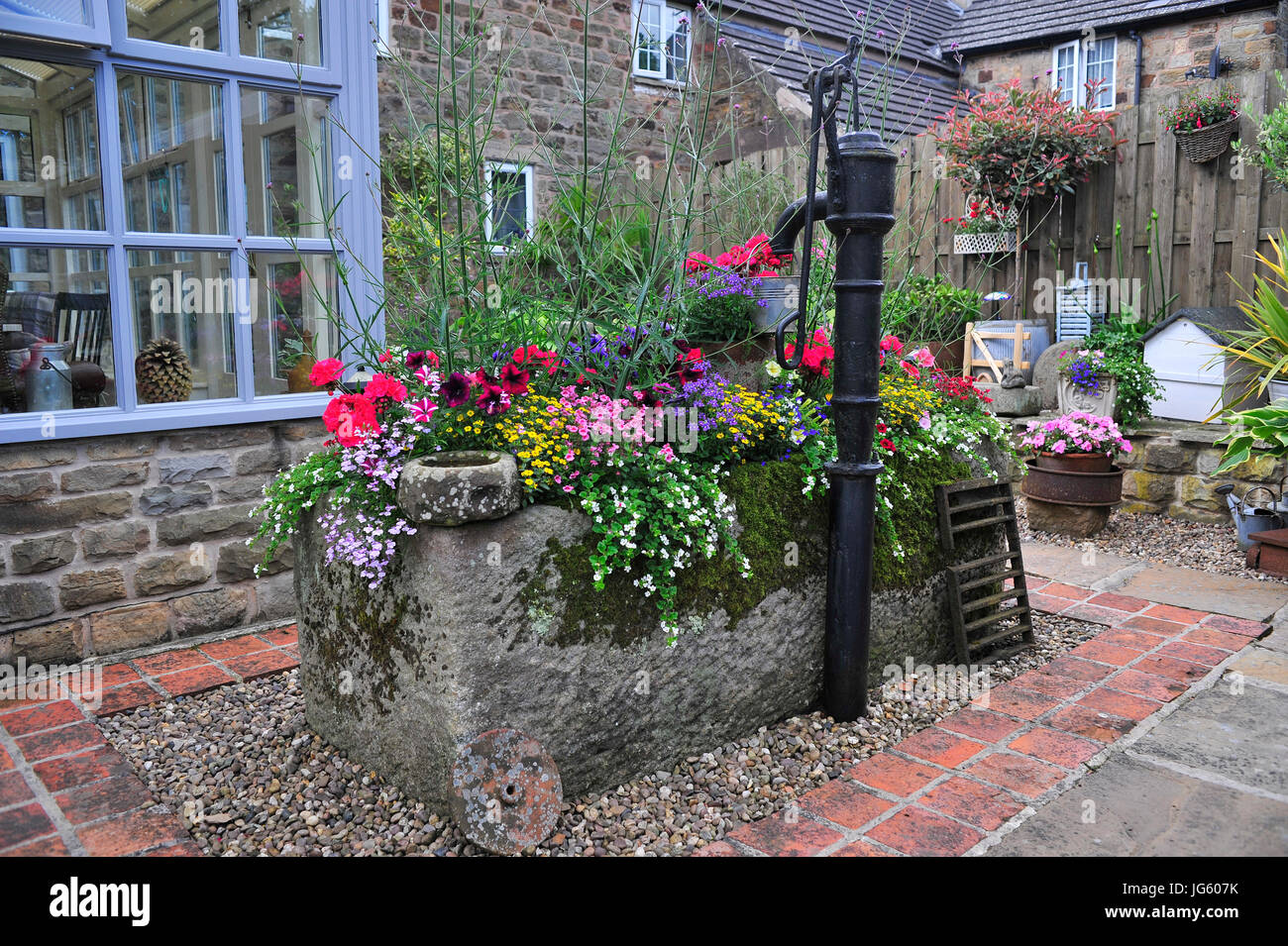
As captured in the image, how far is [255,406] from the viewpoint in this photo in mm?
3900

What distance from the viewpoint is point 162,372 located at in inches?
148

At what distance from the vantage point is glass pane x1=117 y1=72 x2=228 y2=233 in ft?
11.8

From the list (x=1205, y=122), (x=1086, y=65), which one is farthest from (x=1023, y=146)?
(x=1086, y=65)

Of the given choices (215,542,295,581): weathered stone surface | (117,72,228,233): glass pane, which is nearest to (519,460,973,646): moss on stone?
(215,542,295,581): weathered stone surface

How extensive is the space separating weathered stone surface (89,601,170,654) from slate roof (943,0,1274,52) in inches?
494

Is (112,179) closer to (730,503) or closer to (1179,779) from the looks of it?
(730,503)

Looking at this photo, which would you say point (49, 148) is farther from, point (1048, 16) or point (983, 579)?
point (1048, 16)

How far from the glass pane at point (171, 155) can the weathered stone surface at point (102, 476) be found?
36.0 inches

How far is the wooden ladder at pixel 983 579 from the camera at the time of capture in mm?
3412

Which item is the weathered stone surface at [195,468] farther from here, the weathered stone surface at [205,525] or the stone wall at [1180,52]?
the stone wall at [1180,52]

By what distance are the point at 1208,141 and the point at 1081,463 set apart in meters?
2.39

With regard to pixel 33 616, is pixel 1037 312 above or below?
above

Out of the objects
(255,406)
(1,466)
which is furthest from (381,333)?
(1,466)

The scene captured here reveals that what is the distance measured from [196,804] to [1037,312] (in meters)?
6.52
